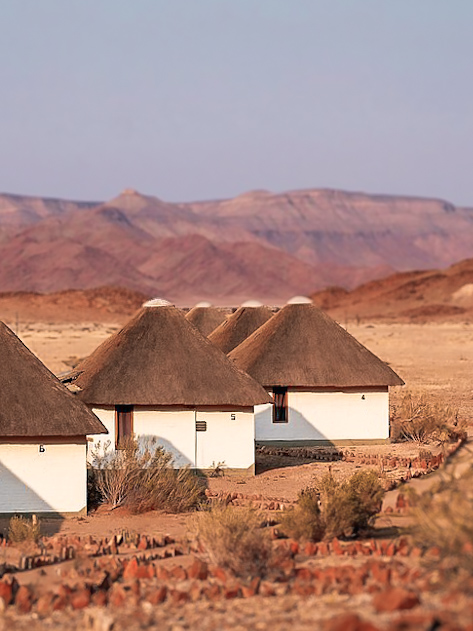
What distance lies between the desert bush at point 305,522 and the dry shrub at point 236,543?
1012mm

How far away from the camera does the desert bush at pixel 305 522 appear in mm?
15688

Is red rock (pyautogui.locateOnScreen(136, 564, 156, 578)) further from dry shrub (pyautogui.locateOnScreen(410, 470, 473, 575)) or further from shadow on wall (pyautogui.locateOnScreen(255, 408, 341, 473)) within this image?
shadow on wall (pyautogui.locateOnScreen(255, 408, 341, 473))

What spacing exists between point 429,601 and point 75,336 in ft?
244

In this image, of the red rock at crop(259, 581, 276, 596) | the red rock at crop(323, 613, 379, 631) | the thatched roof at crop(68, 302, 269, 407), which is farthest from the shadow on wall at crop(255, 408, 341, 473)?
the red rock at crop(323, 613, 379, 631)

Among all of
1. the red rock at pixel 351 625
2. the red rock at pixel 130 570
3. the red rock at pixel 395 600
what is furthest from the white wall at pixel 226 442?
the red rock at pixel 351 625

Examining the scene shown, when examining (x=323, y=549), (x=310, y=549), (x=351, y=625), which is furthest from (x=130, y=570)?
(x=351, y=625)

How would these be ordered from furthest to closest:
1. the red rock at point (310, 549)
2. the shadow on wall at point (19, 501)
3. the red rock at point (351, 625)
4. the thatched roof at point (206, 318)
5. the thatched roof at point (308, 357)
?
1. the thatched roof at point (206, 318)
2. the thatched roof at point (308, 357)
3. the shadow on wall at point (19, 501)
4. the red rock at point (310, 549)
5. the red rock at point (351, 625)

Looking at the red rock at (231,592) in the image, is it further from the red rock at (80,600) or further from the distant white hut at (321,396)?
the distant white hut at (321,396)

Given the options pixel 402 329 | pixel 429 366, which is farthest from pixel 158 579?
pixel 402 329

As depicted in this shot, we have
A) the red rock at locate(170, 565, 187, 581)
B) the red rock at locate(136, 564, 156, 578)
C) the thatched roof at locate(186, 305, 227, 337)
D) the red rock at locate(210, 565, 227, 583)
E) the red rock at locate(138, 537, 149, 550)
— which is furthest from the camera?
the thatched roof at locate(186, 305, 227, 337)

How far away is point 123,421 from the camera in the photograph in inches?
962

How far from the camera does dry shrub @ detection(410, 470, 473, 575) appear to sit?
36.6 ft

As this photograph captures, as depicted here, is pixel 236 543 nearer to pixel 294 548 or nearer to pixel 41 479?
pixel 294 548

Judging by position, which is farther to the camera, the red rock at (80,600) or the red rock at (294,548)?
the red rock at (294,548)
